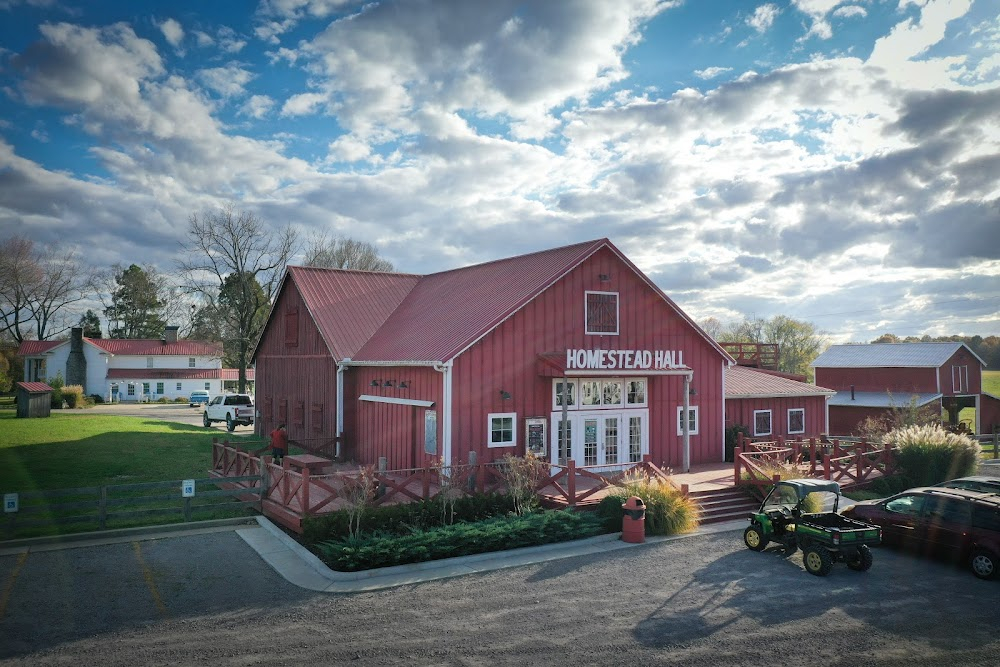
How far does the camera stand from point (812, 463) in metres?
22.6

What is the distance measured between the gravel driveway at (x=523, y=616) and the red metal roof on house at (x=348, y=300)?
Result: 39.6ft

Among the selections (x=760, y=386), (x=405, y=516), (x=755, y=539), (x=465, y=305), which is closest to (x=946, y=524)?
(x=755, y=539)

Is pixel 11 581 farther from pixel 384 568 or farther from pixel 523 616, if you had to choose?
pixel 523 616

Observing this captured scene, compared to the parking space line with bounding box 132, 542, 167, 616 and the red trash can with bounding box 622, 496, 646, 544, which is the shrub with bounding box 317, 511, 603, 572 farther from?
the parking space line with bounding box 132, 542, 167, 616

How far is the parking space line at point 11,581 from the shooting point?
11.5 meters

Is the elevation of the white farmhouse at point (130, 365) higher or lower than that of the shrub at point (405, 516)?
higher

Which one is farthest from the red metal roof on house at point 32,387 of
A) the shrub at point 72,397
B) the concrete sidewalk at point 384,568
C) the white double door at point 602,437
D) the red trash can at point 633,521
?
the red trash can at point 633,521

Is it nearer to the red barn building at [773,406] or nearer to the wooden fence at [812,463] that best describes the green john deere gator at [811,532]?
the wooden fence at [812,463]

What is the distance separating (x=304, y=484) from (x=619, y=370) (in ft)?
33.3

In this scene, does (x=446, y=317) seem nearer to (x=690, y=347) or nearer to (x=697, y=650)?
(x=690, y=347)

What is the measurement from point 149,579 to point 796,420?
2516 cm

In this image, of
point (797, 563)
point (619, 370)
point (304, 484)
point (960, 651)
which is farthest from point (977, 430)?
point (304, 484)

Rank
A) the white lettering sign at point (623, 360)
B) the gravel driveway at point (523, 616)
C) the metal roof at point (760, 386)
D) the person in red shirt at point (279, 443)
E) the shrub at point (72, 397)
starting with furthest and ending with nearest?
the shrub at point (72, 397), the metal roof at point (760, 386), the person in red shirt at point (279, 443), the white lettering sign at point (623, 360), the gravel driveway at point (523, 616)

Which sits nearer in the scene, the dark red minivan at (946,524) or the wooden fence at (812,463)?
the dark red minivan at (946,524)
